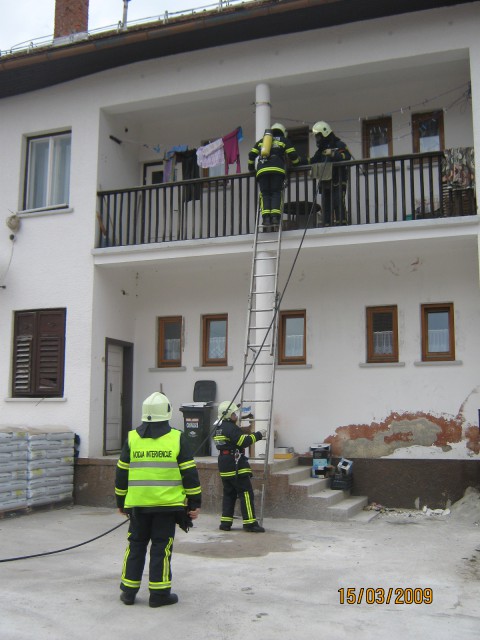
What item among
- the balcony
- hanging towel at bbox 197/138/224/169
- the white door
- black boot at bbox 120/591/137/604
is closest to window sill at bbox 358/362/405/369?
the balcony

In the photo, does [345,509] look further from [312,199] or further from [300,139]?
[300,139]

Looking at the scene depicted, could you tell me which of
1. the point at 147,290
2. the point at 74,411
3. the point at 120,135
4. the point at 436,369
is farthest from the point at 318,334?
the point at 120,135

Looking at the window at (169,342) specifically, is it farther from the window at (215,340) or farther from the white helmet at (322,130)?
the white helmet at (322,130)

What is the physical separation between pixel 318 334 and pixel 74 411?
4.56 meters

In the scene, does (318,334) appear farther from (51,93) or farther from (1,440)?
(51,93)

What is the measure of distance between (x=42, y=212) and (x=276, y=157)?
475 centimetres

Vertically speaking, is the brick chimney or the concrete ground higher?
the brick chimney

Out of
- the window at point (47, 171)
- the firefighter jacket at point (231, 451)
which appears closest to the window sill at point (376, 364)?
the firefighter jacket at point (231, 451)

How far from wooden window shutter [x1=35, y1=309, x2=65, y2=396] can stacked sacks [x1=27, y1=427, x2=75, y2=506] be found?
0.88 m

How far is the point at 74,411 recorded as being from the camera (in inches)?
490

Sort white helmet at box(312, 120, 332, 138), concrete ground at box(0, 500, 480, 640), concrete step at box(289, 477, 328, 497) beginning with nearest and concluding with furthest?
concrete ground at box(0, 500, 480, 640) < concrete step at box(289, 477, 328, 497) < white helmet at box(312, 120, 332, 138)

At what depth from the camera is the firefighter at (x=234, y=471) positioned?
9.43m

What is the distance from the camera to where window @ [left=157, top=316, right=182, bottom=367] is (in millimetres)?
13695

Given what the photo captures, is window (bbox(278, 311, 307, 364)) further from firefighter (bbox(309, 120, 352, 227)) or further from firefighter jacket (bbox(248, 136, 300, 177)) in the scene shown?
firefighter jacket (bbox(248, 136, 300, 177))
